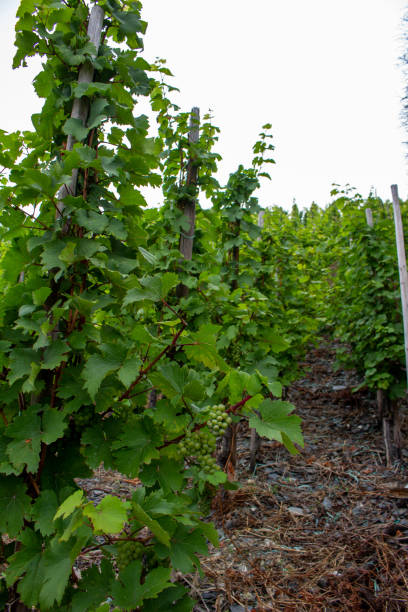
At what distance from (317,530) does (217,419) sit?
271cm

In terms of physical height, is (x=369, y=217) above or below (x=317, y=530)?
above

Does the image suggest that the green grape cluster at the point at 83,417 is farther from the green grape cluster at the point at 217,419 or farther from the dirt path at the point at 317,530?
the dirt path at the point at 317,530

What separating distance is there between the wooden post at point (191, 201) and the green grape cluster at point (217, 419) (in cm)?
166

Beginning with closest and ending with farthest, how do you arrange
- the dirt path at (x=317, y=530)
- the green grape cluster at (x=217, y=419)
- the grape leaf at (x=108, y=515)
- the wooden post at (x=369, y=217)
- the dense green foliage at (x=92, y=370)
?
the grape leaf at (x=108, y=515) → the dense green foliage at (x=92, y=370) → the green grape cluster at (x=217, y=419) → the dirt path at (x=317, y=530) → the wooden post at (x=369, y=217)

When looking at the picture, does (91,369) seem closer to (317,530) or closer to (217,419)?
(217,419)

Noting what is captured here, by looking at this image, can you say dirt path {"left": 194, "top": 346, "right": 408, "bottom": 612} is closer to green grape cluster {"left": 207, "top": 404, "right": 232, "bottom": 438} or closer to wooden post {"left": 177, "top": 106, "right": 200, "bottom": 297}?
green grape cluster {"left": 207, "top": 404, "right": 232, "bottom": 438}

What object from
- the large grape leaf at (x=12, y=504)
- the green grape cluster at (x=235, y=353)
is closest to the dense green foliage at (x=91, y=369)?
the large grape leaf at (x=12, y=504)

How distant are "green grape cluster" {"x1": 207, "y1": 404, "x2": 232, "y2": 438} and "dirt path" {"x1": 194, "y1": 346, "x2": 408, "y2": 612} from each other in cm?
176

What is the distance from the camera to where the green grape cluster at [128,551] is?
1.15m

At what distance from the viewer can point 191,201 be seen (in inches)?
110

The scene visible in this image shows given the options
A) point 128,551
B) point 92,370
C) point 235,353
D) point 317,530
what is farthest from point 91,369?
point 317,530

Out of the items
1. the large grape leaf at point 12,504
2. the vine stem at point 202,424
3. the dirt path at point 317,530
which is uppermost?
the vine stem at point 202,424

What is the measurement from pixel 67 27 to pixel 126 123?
35cm

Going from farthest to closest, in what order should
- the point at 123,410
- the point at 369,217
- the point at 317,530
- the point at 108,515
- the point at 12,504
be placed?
the point at 369,217, the point at 317,530, the point at 123,410, the point at 12,504, the point at 108,515
